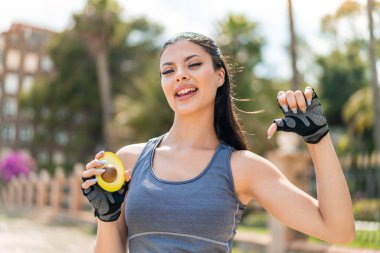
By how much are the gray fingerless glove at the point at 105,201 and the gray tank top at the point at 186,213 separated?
40 millimetres

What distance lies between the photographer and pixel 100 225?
7.07 feet

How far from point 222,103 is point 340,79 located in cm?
3329

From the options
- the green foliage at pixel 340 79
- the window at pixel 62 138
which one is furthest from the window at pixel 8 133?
the green foliage at pixel 340 79

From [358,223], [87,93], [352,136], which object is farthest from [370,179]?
[87,93]

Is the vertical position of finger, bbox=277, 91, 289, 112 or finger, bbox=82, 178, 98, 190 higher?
finger, bbox=277, 91, 289, 112

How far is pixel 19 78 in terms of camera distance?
174ft

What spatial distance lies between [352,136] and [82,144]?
2008 cm

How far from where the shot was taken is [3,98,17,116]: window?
5236cm

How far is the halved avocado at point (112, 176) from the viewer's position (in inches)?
81.4

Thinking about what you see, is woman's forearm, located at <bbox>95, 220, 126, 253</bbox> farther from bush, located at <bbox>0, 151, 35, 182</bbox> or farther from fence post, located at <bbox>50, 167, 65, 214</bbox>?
bush, located at <bbox>0, 151, 35, 182</bbox>

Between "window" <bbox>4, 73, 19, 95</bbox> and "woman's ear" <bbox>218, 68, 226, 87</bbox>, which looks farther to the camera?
"window" <bbox>4, 73, 19, 95</bbox>

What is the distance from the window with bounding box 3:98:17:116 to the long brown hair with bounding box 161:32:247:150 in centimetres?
5247

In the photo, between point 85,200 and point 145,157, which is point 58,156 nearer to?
point 85,200

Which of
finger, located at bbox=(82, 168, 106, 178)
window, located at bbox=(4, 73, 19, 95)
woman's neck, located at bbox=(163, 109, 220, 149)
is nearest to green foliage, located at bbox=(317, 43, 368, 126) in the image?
window, located at bbox=(4, 73, 19, 95)
